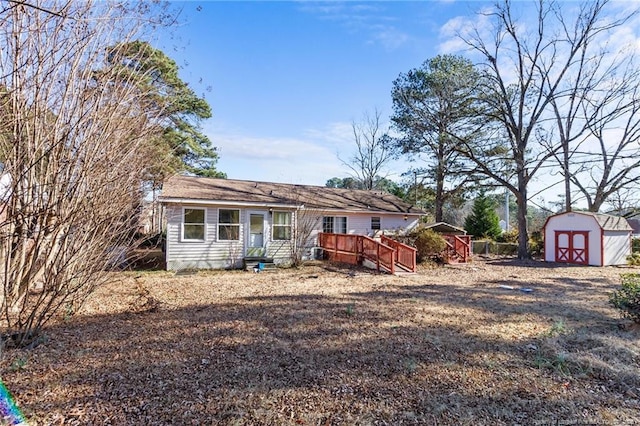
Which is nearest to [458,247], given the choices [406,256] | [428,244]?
[428,244]

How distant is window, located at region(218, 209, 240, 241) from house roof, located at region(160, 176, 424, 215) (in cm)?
63

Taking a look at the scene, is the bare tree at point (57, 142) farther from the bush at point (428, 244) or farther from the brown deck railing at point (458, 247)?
the brown deck railing at point (458, 247)

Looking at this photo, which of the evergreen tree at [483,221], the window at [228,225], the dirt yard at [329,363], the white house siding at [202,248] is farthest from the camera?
the evergreen tree at [483,221]

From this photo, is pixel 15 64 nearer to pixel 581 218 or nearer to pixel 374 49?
pixel 374 49

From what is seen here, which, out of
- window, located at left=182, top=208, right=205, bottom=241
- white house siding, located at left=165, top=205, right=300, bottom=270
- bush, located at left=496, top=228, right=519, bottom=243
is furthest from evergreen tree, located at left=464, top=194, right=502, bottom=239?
window, located at left=182, top=208, right=205, bottom=241

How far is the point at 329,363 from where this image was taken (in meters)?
4.18

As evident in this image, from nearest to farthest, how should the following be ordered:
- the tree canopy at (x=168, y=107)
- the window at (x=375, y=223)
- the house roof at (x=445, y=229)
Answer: the tree canopy at (x=168, y=107), the house roof at (x=445, y=229), the window at (x=375, y=223)

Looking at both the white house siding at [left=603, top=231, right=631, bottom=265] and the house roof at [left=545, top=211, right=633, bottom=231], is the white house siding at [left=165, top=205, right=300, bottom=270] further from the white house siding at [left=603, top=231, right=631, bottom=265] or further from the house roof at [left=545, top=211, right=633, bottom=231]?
the white house siding at [left=603, top=231, right=631, bottom=265]

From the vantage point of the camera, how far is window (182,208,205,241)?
12125 millimetres

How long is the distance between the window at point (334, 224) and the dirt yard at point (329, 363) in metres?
8.03

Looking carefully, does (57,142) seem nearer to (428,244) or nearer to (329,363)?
(329,363)

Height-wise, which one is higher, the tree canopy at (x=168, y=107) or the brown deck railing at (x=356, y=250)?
the tree canopy at (x=168, y=107)

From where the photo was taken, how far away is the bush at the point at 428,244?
46.4ft

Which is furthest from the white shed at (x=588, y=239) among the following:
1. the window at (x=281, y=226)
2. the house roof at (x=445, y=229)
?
the window at (x=281, y=226)
